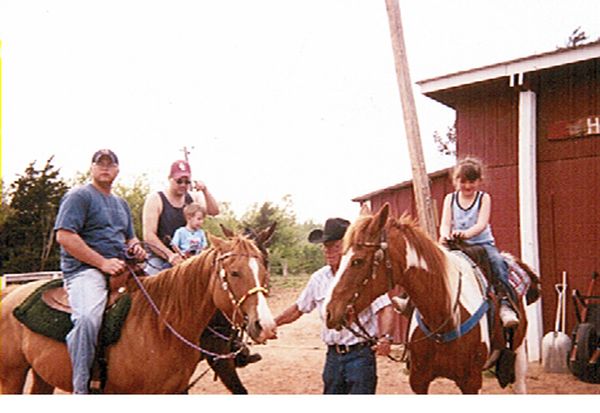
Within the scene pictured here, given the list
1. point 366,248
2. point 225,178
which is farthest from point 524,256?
point 225,178

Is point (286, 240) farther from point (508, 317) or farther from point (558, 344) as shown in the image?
point (558, 344)

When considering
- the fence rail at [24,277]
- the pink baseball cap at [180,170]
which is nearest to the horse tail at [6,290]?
the fence rail at [24,277]

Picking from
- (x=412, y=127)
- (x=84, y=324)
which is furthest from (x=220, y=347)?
(x=412, y=127)

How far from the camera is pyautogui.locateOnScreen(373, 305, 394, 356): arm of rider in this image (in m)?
2.92

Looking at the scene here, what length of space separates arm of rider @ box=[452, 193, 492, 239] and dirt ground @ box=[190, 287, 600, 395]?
928 mm

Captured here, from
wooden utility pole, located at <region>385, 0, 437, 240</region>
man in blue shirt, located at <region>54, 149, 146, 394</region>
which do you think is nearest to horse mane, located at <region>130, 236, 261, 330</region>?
man in blue shirt, located at <region>54, 149, 146, 394</region>

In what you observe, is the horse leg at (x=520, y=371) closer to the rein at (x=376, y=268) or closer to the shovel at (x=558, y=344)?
the shovel at (x=558, y=344)

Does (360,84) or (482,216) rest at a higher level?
(360,84)

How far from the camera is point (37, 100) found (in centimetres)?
368

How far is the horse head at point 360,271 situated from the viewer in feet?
9.02

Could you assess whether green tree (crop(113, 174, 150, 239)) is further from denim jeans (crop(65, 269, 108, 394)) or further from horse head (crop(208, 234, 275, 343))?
horse head (crop(208, 234, 275, 343))
